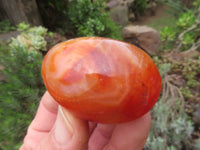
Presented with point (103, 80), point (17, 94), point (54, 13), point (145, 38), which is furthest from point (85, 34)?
point (103, 80)

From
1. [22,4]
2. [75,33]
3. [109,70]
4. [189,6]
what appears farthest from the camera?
[189,6]

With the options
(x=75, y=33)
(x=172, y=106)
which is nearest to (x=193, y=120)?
(x=172, y=106)

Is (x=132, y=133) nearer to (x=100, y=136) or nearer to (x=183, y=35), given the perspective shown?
(x=100, y=136)

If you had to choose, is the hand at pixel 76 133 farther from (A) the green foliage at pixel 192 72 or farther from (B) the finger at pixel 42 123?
(A) the green foliage at pixel 192 72

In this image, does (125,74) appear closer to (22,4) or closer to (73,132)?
(73,132)

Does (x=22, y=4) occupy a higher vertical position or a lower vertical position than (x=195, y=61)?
higher

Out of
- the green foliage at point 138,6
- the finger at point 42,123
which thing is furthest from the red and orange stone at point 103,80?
the green foliage at point 138,6
